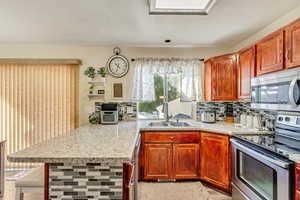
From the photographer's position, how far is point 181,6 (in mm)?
2166

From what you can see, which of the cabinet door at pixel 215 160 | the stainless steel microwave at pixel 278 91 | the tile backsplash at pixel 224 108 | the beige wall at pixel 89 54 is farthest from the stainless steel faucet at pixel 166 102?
the stainless steel microwave at pixel 278 91

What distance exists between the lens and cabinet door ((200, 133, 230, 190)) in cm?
265

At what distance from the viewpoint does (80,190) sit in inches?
54.2

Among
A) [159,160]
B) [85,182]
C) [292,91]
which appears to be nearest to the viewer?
[85,182]

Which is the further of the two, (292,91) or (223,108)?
(223,108)

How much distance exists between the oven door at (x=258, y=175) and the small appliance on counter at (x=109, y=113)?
1887 millimetres

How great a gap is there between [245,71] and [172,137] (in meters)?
1.40

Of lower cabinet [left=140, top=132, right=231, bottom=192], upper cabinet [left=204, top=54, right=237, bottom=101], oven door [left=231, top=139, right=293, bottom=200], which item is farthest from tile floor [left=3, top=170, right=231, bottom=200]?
upper cabinet [left=204, top=54, right=237, bottom=101]

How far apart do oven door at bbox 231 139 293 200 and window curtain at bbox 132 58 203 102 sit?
1.50 m

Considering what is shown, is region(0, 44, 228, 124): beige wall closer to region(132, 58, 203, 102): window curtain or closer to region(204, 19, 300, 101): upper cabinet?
region(132, 58, 203, 102): window curtain

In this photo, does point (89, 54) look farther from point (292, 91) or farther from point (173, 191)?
point (292, 91)

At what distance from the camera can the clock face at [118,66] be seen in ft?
12.1

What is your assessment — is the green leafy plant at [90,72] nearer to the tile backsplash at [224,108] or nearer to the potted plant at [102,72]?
the potted plant at [102,72]

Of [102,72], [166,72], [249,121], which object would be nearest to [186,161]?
[249,121]
